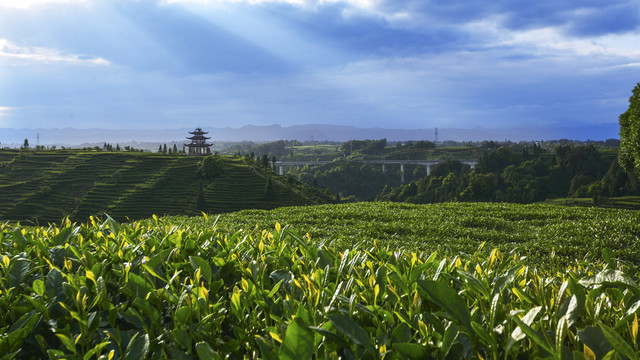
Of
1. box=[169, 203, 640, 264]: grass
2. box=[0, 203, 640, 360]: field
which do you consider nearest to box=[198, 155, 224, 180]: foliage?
box=[169, 203, 640, 264]: grass

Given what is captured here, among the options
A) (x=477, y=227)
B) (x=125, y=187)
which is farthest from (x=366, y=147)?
(x=477, y=227)

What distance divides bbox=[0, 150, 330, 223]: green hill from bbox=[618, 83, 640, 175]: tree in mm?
53807

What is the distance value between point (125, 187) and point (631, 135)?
75880 mm

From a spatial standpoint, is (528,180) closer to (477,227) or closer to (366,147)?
(477,227)

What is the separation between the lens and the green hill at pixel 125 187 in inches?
2670

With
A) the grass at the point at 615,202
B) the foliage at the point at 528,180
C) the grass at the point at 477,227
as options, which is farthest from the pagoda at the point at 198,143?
the grass at the point at 477,227

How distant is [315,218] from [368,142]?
161 meters

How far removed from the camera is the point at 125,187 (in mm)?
75375

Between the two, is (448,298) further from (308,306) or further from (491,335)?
(308,306)

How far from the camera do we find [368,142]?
16988cm

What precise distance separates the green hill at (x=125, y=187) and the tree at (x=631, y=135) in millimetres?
53807

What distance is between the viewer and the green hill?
67.8 meters

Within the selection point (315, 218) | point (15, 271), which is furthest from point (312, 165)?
point (15, 271)

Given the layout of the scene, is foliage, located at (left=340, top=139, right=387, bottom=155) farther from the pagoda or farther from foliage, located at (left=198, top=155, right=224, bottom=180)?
foliage, located at (left=198, top=155, right=224, bottom=180)
